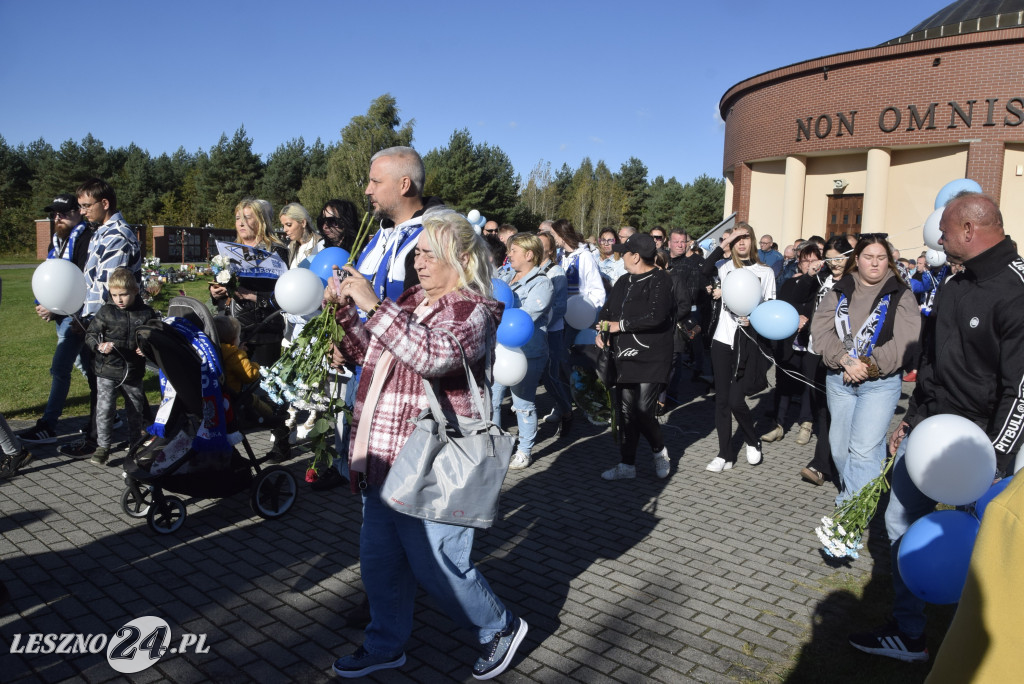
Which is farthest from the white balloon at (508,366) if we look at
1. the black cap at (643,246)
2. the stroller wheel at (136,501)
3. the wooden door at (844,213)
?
the wooden door at (844,213)

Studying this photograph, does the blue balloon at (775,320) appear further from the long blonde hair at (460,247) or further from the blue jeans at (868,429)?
the long blonde hair at (460,247)

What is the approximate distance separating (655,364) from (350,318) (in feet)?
11.7

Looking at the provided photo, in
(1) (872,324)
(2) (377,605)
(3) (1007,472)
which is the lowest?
(2) (377,605)

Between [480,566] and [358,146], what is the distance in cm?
5366

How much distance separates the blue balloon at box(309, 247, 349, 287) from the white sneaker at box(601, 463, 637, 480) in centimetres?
334

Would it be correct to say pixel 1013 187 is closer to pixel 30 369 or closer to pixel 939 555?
pixel 939 555

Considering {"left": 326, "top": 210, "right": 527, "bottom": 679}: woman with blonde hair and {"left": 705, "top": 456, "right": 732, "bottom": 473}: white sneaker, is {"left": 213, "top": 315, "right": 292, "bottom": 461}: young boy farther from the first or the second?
{"left": 705, "top": 456, "right": 732, "bottom": 473}: white sneaker

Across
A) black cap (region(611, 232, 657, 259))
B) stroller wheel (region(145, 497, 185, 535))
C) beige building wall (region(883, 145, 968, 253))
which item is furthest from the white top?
beige building wall (region(883, 145, 968, 253))

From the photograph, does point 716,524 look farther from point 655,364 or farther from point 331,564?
point 331,564

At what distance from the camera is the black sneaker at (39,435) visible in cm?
677

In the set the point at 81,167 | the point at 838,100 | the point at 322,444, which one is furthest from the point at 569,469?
the point at 81,167

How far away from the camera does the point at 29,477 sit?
233 inches

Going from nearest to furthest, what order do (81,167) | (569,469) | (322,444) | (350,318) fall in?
1. (350,318)
2. (322,444)
3. (569,469)
4. (81,167)

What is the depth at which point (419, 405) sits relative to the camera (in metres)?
3.14
